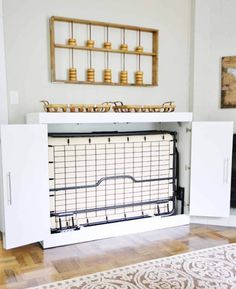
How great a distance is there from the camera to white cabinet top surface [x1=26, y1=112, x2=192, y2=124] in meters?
2.55

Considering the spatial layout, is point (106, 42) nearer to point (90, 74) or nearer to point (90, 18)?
point (90, 18)

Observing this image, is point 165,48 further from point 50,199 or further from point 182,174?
point 50,199

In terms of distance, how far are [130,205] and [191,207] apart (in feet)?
2.05

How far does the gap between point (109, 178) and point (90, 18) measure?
5.26 feet

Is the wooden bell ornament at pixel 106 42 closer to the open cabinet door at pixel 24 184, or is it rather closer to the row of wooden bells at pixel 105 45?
the row of wooden bells at pixel 105 45

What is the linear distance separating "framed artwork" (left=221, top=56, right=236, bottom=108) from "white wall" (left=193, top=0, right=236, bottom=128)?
0.05m

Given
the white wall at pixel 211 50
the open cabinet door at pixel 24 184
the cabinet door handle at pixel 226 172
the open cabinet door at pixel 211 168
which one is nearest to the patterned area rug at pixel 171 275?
the open cabinet door at pixel 24 184

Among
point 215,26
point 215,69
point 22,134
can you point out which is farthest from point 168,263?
point 215,26

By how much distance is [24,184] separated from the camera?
96.9 inches

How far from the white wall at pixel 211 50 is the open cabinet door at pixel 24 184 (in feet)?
6.45

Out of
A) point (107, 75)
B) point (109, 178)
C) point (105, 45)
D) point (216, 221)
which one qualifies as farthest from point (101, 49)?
point (216, 221)

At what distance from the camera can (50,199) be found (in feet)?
8.89

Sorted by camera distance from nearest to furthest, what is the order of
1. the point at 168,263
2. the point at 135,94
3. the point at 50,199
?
the point at 168,263 → the point at 50,199 → the point at 135,94

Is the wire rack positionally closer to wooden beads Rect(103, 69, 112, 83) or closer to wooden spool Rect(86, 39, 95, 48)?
wooden beads Rect(103, 69, 112, 83)
